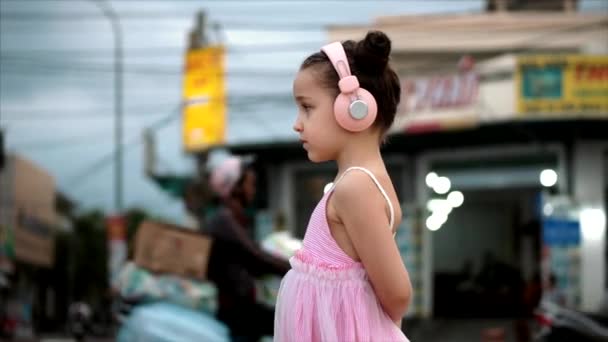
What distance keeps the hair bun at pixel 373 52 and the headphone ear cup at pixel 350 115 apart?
0.23 feet

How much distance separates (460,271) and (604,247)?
6442mm

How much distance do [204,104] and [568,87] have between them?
43.5ft

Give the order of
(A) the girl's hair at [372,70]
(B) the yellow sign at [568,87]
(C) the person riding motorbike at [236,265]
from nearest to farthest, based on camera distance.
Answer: (A) the girl's hair at [372,70] → (C) the person riding motorbike at [236,265] → (B) the yellow sign at [568,87]

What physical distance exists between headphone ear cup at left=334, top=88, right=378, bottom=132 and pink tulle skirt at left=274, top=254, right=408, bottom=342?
12.6 inches

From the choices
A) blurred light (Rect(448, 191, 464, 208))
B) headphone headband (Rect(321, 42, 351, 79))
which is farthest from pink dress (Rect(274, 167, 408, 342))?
blurred light (Rect(448, 191, 464, 208))

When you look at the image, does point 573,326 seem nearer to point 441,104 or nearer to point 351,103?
point 351,103

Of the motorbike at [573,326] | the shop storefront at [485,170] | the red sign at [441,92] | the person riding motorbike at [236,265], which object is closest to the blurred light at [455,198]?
the shop storefront at [485,170]

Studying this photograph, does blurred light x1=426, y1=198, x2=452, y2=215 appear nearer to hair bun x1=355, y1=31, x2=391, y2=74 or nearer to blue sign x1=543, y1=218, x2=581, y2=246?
blue sign x1=543, y1=218, x2=581, y2=246

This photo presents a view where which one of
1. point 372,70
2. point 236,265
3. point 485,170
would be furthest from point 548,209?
point 372,70

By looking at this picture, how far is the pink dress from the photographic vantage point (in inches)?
100

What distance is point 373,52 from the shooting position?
8.64 feet

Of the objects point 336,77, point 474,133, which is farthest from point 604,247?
point 336,77

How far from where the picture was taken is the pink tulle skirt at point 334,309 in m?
2.54

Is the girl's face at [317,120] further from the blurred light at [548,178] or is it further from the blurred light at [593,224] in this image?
the blurred light at [548,178]
